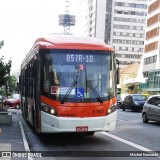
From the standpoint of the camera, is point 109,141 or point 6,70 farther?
point 6,70

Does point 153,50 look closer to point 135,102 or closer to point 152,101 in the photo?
point 135,102

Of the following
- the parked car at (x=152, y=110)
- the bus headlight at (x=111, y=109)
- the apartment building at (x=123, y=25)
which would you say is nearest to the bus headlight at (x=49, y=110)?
the bus headlight at (x=111, y=109)

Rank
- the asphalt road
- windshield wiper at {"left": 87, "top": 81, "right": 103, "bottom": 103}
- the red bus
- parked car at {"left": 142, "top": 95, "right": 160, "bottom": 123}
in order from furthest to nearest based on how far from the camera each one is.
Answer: parked car at {"left": 142, "top": 95, "right": 160, "bottom": 123}
windshield wiper at {"left": 87, "top": 81, "right": 103, "bottom": 103}
the red bus
the asphalt road

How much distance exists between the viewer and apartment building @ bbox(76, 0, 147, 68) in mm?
152500

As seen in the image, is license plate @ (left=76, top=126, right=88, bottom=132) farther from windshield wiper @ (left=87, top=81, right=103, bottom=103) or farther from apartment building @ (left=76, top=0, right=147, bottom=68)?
apartment building @ (left=76, top=0, right=147, bottom=68)

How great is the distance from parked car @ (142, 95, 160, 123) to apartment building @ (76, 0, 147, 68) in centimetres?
12856

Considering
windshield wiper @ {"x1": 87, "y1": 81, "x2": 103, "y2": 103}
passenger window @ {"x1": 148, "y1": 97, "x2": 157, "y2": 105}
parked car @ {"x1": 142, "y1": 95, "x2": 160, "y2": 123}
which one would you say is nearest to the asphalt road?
windshield wiper @ {"x1": 87, "y1": 81, "x2": 103, "y2": 103}

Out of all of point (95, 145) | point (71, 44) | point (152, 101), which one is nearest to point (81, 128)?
point (95, 145)

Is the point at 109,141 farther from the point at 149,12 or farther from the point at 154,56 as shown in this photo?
the point at 149,12

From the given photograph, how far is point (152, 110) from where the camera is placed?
22.6 metres

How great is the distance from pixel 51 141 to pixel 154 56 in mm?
74667

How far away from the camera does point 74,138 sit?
49.8ft

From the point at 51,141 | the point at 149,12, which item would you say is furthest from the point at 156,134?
the point at 149,12

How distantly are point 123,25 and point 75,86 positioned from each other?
142 metres
